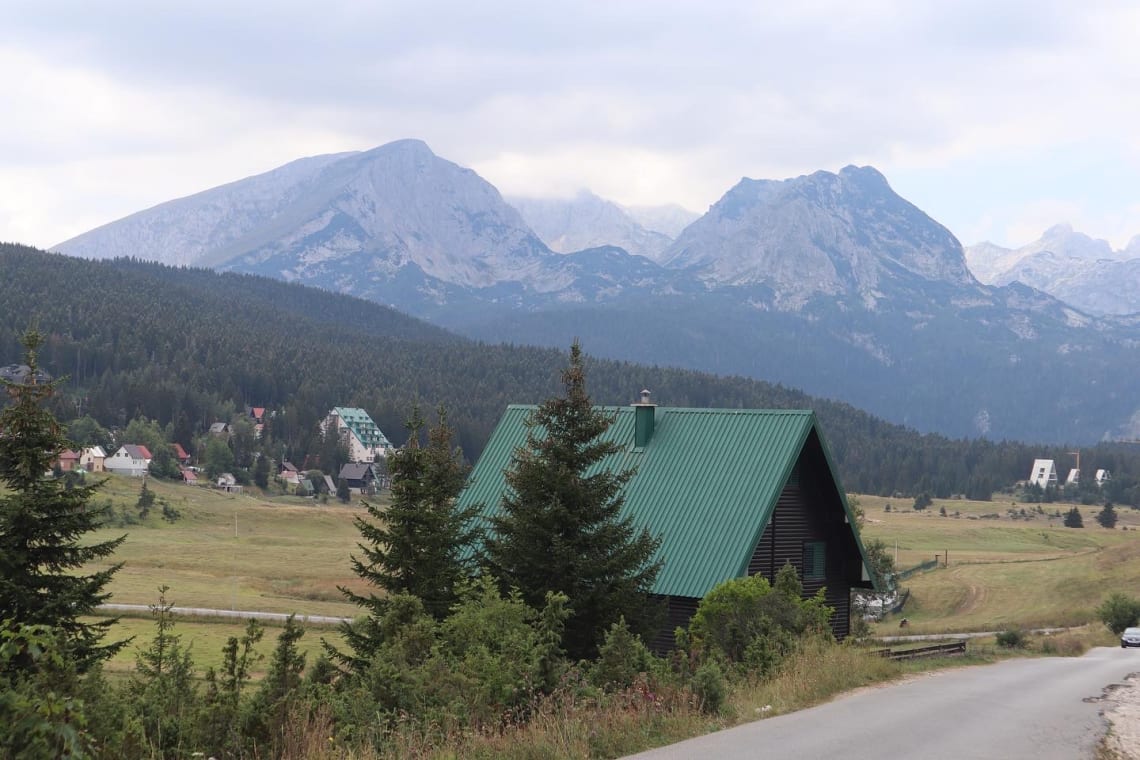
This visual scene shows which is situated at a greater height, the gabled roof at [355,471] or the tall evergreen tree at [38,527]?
the tall evergreen tree at [38,527]

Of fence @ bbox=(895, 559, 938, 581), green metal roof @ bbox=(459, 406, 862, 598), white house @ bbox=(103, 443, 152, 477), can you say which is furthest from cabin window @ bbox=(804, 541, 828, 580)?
white house @ bbox=(103, 443, 152, 477)

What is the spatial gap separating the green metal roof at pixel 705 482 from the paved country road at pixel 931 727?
26.5 ft

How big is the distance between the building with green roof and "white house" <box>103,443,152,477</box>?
141423mm

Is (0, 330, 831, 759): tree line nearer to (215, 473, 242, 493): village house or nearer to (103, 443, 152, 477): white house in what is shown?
(215, 473, 242, 493): village house

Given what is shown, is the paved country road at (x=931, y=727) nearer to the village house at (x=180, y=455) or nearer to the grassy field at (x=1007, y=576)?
the grassy field at (x=1007, y=576)

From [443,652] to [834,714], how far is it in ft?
19.1

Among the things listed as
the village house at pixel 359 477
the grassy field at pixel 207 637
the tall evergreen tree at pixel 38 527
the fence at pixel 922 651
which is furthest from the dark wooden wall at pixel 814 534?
the village house at pixel 359 477

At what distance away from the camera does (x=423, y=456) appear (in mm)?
27609

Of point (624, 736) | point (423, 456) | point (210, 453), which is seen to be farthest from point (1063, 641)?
point (210, 453)

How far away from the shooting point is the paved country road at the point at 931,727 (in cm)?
1364

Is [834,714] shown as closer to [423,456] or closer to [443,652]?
[443,652]

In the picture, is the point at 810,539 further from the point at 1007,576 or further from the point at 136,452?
the point at 136,452

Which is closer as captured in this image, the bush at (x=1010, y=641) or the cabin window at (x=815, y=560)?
→ the cabin window at (x=815, y=560)

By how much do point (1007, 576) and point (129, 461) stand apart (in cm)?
12295
